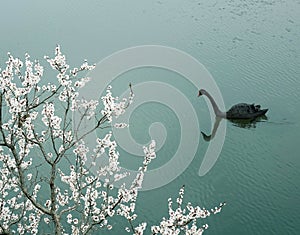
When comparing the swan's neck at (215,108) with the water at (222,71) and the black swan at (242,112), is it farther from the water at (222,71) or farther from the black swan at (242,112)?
the water at (222,71)

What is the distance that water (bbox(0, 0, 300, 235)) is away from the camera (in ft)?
25.1

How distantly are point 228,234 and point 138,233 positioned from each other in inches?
129

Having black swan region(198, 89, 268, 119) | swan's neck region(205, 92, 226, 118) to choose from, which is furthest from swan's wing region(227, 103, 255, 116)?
swan's neck region(205, 92, 226, 118)

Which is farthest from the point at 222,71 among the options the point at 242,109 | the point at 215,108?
the point at 242,109

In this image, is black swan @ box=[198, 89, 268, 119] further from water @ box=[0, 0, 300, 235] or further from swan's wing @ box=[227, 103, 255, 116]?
water @ box=[0, 0, 300, 235]

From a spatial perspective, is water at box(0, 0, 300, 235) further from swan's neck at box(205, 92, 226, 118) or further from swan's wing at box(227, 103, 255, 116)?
swan's wing at box(227, 103, 255, 116)

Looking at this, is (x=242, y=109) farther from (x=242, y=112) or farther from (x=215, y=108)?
(x=215, y=108)

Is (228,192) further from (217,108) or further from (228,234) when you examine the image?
(217,108)

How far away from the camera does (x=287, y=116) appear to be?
33.2 feet

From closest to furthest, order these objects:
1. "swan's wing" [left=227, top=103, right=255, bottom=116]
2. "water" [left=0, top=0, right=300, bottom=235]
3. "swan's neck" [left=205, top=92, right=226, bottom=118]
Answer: "water" [left=0, top=0, right=300, bottom=235]
"swan's wing" [left=227, top=103, right=255, bottom=116]
"swan's neck" [left=205, top=92, right=226, bottom=118]

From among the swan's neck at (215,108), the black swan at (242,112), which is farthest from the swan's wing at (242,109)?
the swan's neck at (215,108)

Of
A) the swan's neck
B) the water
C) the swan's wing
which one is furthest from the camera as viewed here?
the swan's neck

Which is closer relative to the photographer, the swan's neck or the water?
the water

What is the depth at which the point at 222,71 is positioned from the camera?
11.7 meters
